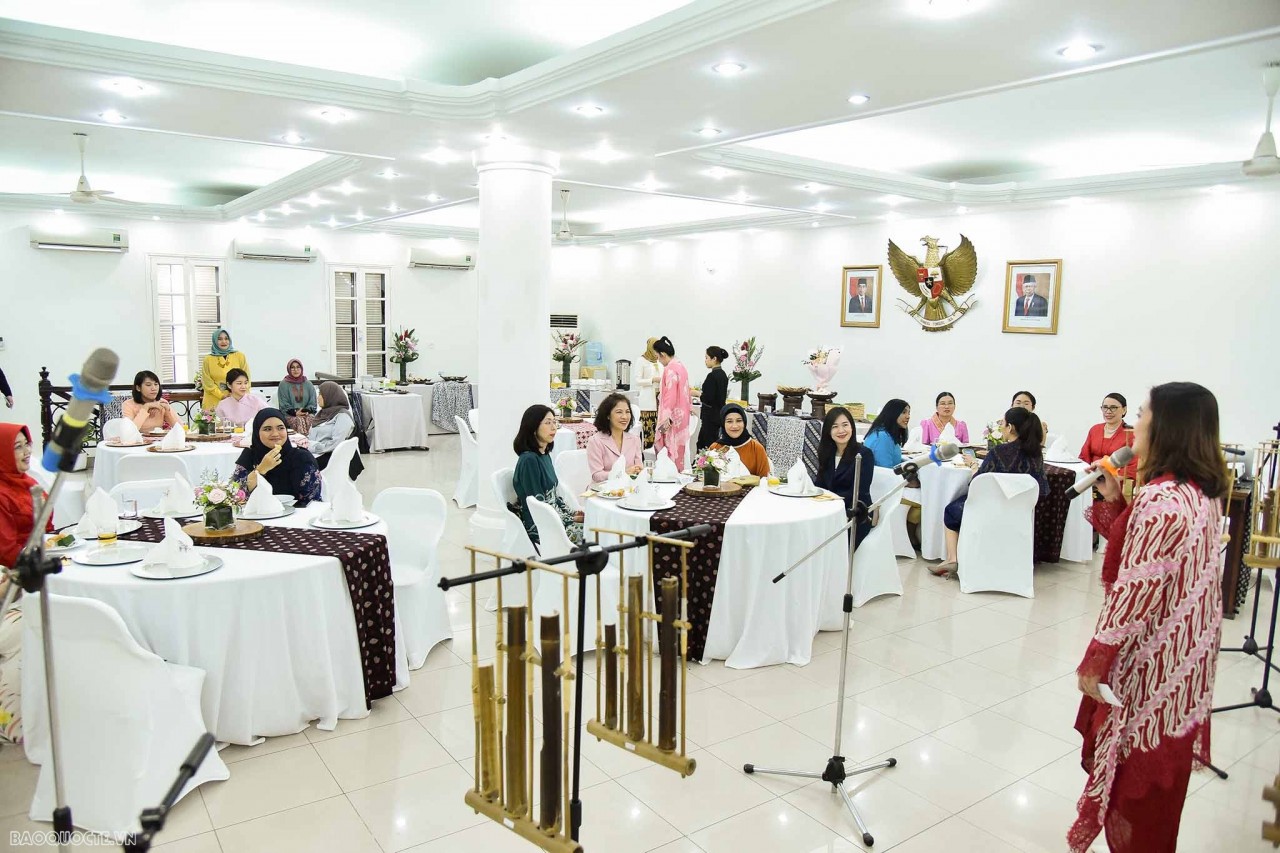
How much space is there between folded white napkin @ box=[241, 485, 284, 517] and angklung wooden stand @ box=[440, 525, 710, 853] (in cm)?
254

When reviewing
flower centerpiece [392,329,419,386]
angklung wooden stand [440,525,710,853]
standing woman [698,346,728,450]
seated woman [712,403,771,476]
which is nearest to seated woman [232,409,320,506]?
seated woman [712,403,771,476]

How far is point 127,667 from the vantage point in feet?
9.57

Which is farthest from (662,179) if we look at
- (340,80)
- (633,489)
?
(633,489)

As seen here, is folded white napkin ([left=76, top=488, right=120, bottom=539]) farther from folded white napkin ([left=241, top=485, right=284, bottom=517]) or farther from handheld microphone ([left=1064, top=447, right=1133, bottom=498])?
handheld microphone ([left=1064, top=447, right=1133, bottom=498])

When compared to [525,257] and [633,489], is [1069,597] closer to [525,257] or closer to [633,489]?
[633,489]

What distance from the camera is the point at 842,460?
5473 mm

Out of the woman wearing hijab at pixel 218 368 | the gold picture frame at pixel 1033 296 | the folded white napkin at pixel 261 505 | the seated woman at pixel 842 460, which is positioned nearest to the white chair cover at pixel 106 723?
the folded white napkin at pixel 261 505

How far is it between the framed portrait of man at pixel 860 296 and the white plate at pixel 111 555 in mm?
8469

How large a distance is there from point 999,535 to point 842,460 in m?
1.26

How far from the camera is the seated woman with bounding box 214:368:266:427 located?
731 cm

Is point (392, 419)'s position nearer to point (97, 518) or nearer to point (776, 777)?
point (97, 518)

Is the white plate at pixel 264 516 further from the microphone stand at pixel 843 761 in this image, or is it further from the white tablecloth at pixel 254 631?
the microphone stand at pixel 843 761

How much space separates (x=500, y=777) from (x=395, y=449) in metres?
9.95

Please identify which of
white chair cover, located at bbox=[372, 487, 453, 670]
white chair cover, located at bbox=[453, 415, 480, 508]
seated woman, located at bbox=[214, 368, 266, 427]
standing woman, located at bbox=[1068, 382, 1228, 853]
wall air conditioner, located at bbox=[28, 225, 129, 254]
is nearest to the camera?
standing woman, located at bbox=[1068, 382, 1228, 853]
